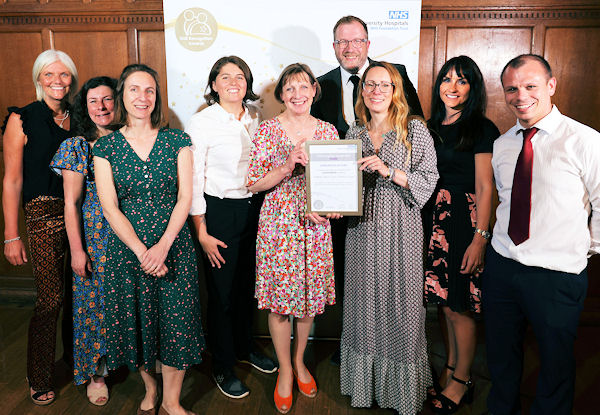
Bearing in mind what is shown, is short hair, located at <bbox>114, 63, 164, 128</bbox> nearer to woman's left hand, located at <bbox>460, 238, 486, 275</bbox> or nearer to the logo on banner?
the logo on banner

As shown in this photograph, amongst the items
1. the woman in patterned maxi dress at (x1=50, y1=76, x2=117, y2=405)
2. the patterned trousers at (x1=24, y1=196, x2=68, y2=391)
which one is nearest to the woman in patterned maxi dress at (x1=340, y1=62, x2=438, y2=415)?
the woman in patterned maxi dress at (x1=50, y1=76, x2=117, y2=405)

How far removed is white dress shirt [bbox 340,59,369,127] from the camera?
294 centimetres

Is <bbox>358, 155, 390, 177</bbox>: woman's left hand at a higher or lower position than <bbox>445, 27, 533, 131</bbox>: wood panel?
lower

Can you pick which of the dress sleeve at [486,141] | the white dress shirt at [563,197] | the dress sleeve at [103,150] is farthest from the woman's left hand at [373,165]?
the dress sleeve at [103,150]

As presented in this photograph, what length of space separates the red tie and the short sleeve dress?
12.0 inches

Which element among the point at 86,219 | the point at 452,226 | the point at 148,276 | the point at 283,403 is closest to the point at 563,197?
the point at 452,226

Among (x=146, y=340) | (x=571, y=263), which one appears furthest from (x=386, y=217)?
(x=146, y=340)

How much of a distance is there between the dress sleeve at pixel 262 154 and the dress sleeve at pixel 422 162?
651mm

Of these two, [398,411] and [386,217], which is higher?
[386,217]

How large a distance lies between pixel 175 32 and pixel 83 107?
0.94 m

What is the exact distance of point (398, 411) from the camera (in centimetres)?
237

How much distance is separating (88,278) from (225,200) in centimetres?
82

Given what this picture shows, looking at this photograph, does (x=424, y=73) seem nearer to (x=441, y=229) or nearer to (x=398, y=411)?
(x=441, y=229)

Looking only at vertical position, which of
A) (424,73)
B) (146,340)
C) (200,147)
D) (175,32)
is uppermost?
(175,32)
